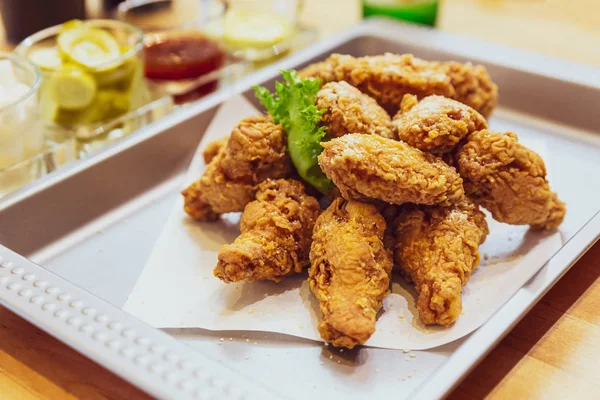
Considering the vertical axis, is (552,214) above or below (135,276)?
above

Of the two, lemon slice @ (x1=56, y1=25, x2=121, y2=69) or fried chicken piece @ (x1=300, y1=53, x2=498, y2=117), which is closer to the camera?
fried chicken piece @ (x1=300, y1=53, x2=498, y2=117)

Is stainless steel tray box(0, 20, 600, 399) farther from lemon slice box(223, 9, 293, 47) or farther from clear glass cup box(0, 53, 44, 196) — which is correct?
lemon slice box(223, 9, 293, 47)

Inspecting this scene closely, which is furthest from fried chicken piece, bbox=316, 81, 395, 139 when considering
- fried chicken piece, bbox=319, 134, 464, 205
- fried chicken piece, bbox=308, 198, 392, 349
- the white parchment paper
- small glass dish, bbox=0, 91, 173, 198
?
small glass dish, bbox=0, 91, 173, 198

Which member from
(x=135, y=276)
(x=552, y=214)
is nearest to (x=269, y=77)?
(x=135, y=276)

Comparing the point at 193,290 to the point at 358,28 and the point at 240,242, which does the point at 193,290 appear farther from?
the point at 358,28

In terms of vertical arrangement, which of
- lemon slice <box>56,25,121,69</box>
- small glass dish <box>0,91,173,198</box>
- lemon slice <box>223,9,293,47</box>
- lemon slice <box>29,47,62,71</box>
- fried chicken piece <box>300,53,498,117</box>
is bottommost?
small glass dish <box>0,91,173,198</box>

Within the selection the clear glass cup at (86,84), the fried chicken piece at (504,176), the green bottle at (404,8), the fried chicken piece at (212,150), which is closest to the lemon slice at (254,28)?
the green bottle at (404,8)

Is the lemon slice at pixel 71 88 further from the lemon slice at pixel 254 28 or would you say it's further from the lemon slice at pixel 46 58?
the lemon slice at pixel 254 28
